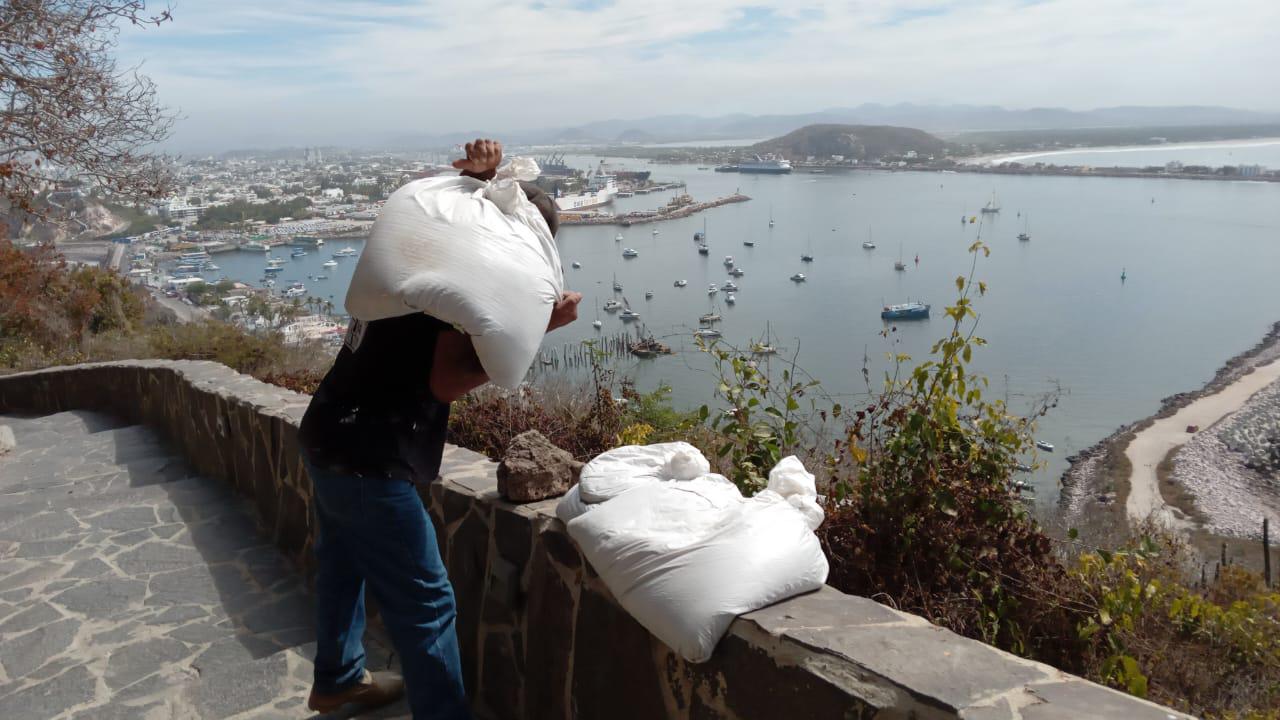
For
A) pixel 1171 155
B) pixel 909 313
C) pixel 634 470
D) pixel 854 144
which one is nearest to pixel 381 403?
pixel 634 470

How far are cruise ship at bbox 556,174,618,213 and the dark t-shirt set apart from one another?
69.3m

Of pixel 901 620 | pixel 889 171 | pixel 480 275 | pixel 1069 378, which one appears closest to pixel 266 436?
pixel 480 275

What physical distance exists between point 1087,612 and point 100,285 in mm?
14865

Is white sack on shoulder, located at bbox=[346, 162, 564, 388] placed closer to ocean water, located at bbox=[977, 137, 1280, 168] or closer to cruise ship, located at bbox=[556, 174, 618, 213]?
cruise ship, located at bbox=[556, 174, 618, 213]

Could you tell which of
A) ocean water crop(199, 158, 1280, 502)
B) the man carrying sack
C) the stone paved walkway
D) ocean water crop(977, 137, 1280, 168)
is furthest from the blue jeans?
ocean water crop(977, 137, 1280, 168)

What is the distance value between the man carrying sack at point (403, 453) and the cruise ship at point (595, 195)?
227ft

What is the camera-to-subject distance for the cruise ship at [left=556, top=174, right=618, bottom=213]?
246 ft

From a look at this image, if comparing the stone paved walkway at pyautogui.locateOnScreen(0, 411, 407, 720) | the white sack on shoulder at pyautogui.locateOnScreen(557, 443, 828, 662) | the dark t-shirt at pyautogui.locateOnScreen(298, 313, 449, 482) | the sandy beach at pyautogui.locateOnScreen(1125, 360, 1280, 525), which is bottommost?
the sandy beach at pyautogui.locateOnScreen(1125, 360, 1280, 525)

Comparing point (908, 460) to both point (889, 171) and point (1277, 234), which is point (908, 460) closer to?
point (1277, 234)

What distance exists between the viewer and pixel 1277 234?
71.1 meters

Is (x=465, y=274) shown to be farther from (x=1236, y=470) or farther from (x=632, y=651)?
(x=1236, y=470)

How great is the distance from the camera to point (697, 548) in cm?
191

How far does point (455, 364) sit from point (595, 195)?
261ft

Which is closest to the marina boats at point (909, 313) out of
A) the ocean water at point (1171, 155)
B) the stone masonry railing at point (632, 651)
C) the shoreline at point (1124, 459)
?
the shoreline at point (1124, 459)
